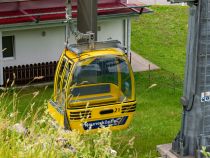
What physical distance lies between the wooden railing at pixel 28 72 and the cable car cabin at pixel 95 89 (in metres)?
8.67

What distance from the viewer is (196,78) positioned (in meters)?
11.8

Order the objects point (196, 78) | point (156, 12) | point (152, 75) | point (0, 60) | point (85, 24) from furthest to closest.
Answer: point (156, 12) < point (152, 75) < point (0, 60) < point (85, 24) < point (196, 78)

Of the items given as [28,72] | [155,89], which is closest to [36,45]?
[28,72]

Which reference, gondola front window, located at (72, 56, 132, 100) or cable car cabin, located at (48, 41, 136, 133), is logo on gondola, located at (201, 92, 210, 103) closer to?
cable car cabin, located at (48, 41, 136, 133)

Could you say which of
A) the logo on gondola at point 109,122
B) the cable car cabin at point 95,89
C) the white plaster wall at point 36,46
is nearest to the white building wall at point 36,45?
the white plaster wall at point 36,46

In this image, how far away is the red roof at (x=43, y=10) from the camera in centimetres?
2141

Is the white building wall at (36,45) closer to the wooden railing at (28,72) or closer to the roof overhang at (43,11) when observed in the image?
the wooden railing at (28,72)

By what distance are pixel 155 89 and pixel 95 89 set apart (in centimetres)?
820

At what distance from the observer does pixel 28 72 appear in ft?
73.3

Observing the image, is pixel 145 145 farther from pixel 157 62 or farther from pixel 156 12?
pixel 156 12

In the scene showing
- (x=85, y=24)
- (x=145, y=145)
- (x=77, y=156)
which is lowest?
(x=145, y=145)

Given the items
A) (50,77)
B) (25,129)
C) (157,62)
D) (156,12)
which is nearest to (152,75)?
(157,62)

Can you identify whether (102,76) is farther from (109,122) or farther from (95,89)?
(109,122)

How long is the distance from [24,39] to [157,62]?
6166 millimetres
